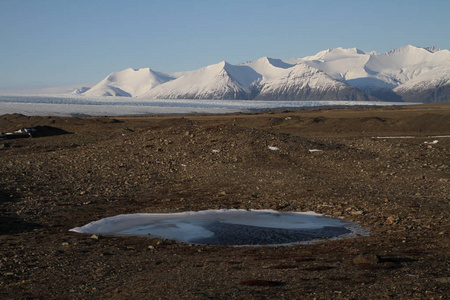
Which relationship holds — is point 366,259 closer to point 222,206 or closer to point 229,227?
→ point 229,227

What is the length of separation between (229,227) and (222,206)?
2.62 m

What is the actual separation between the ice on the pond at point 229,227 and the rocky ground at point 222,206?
0.71m

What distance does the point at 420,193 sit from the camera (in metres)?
19.0

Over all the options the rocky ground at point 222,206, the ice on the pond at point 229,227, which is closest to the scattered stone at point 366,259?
the rocky ground at point 222,206

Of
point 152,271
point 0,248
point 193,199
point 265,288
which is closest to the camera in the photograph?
point 265,288

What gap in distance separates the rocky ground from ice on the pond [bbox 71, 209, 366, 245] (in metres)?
0.71

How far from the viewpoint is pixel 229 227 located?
48.6 feet

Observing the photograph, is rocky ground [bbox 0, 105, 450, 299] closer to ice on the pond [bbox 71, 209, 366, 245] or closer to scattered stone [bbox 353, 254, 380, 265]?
scattered stone [bbox 353, 254, 380, 265]

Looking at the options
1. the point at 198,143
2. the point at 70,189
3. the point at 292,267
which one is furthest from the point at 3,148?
the point at 292,267

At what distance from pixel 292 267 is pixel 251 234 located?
4.19 meters

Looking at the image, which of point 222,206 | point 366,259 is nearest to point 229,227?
point 222,206

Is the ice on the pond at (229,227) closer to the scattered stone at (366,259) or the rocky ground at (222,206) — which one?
the rocky ground at (222,206)

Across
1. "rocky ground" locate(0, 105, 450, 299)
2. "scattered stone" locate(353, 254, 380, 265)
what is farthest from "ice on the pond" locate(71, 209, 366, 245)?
"scattered stone" locate(353, 254, 380, 265)

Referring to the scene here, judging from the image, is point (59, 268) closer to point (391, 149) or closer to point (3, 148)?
point (391, 149)
